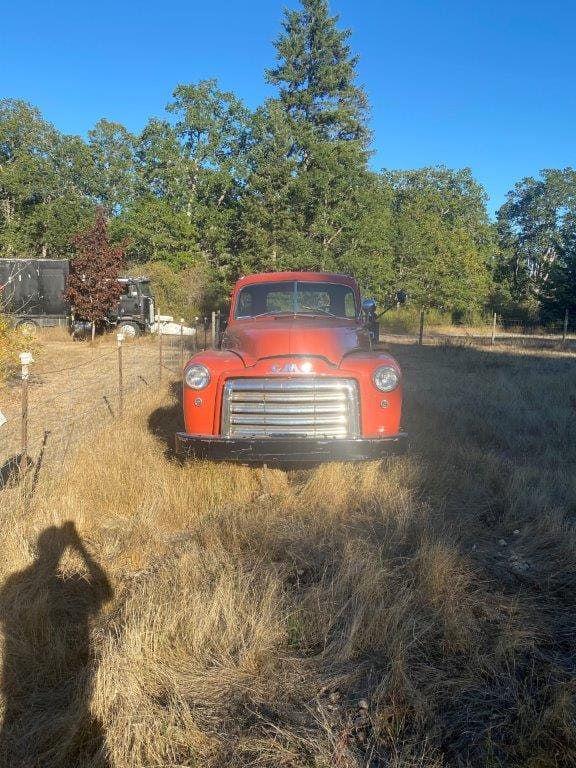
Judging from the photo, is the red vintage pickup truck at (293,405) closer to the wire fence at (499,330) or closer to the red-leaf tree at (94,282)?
the red-leaf tree at (94,282)

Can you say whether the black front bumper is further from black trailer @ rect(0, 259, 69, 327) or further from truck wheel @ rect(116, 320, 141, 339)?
black trailer @ rect(0, 259, 69, 327)

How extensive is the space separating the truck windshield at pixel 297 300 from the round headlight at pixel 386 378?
1928 mm

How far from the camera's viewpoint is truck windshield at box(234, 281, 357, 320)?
23.3 feet

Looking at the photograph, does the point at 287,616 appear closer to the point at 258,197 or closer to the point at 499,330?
the point at 258,197

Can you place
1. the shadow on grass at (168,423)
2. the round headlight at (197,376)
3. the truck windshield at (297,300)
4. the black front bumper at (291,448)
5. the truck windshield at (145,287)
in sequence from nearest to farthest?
the black front bumper at (291,448)
the round headlight at (197,376)
the shadow on grass at (168,423)
the truck windshield at (297,300)
the truck windshield at (145,287)

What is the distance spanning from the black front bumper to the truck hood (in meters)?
0.77

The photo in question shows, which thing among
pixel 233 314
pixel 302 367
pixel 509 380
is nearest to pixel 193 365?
pixel 302 367

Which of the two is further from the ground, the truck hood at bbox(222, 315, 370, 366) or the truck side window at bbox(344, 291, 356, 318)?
the truck side window at bbox(344, 291, 356, 318)

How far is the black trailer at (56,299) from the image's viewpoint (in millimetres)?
22797

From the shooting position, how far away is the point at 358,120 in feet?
128

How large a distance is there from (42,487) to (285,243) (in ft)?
87.7

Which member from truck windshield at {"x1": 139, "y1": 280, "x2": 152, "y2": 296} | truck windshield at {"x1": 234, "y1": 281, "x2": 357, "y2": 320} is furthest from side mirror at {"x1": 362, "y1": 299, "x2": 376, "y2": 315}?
truck windshield at {"x1": 139, "y1": 280, "x2": 152, "y2": 296}

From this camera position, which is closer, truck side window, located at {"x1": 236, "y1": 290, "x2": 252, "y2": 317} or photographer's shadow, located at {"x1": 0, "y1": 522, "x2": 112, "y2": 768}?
photographer's shadow, located at {"x1": 0, "y1": 522, "x2": 112, "y2": 768}

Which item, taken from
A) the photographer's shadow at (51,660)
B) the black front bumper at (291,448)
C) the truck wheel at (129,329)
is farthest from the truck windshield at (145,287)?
the photographer's shadow at (51,660)
